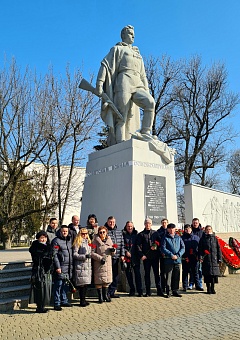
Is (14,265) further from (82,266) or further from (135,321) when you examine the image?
(135,321)

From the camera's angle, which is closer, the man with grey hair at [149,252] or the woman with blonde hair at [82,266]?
the woman with blonde hair at [82,266]

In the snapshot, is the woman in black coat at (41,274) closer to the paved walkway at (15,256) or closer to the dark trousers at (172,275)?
the paved walkway at (15,256)

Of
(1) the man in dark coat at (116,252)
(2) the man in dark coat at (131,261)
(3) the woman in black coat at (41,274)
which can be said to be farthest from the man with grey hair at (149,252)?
(3) the woman in black coat at (41,274)

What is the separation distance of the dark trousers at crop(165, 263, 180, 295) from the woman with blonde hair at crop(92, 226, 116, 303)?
4.06 feet

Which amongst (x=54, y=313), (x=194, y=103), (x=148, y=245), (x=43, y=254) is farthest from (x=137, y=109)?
(x=194, y=103)

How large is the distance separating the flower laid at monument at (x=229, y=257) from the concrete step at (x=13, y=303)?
6.26 m

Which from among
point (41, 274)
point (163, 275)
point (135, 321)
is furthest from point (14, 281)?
point (163, 275)

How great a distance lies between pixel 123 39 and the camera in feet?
35.6

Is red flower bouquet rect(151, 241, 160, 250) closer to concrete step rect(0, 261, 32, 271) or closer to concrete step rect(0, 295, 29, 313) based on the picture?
concrete step rect(0, 295, 29, 313)

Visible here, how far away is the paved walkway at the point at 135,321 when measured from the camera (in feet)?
15.3

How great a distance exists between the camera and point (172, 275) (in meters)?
7.49

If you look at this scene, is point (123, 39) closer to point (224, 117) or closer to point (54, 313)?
point (54, 313)

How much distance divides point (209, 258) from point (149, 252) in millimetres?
1357

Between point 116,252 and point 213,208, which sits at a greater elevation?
point 213,208
